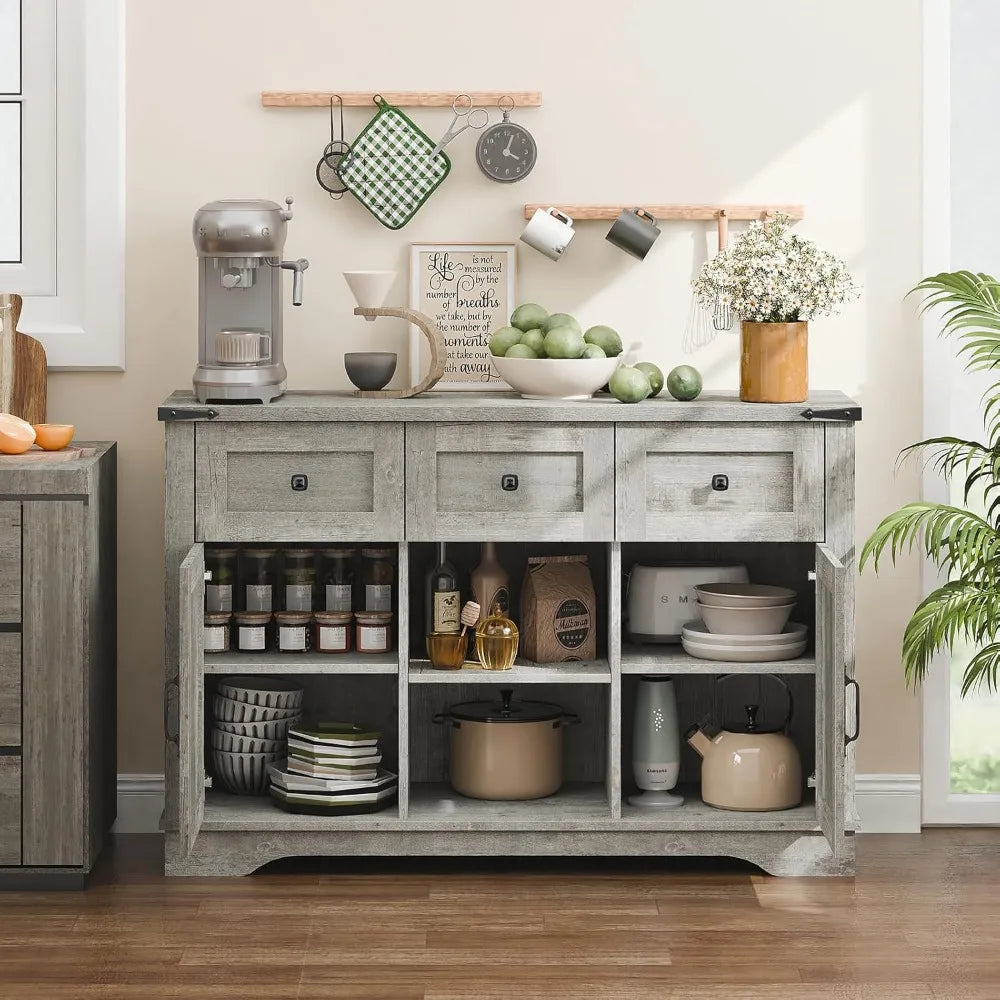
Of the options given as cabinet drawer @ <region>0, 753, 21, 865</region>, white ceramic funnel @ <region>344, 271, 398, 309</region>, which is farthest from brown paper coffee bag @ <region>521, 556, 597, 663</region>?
cabinet drawer @ <region>0, 753, 21, 865</region>

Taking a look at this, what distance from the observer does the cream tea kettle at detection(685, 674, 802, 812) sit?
325 cm

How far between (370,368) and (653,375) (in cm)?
65

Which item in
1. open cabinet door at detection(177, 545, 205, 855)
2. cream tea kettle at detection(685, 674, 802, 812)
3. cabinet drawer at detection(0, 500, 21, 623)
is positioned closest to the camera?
open cabinet door at detection(177, 545, 205, 855)

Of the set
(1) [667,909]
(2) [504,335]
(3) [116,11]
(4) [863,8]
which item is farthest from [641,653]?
(3) [116,11]

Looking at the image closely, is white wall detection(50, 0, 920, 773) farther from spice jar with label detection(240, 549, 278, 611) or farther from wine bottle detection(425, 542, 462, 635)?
wine bottle detection(425, 542, 462, 635)

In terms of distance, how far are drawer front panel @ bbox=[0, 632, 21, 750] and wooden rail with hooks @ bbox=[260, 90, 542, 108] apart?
1405 millimetres

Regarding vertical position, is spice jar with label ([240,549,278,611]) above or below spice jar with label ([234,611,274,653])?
above

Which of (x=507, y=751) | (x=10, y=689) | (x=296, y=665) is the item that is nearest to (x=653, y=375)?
(x=507, y=751)

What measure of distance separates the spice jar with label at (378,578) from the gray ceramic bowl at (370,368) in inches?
15.4

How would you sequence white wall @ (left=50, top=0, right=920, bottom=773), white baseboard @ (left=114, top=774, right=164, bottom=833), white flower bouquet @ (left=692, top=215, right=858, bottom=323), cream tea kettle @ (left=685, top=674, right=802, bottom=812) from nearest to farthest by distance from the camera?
white flower bouquet @ (left=692, top=215, right=858, bottom=323)
cream tea kettle @ (left=685, top=674, right=802, bottom=812)
white wall @ (left=50, top=0, right=920, bottom=773)
white baseboard @ (left=114, top=774, right=164, bottom=833)

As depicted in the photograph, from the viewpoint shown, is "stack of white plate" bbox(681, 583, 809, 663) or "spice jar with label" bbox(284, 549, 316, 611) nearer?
"stack of white plate" bbox(681, 583, 809, 663)

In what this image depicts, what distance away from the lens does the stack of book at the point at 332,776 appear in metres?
3.24

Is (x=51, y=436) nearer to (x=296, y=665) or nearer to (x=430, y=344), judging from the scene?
(x=296, y=665)

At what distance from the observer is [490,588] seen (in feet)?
10.9
